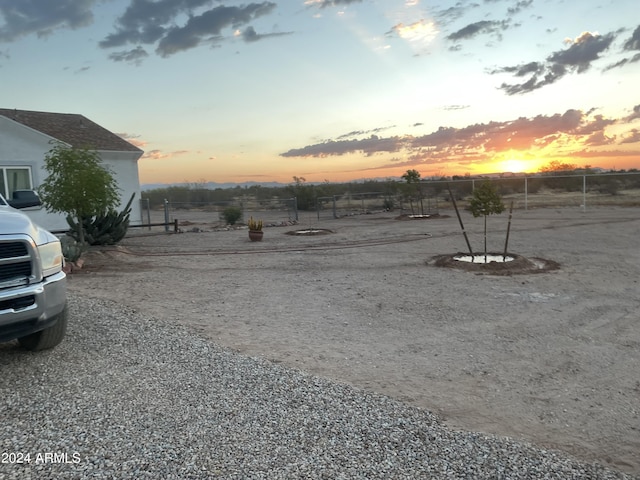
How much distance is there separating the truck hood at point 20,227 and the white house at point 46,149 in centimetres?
1021

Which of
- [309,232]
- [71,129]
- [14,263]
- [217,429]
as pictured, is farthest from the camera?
[71,129]

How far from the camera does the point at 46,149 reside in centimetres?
1792

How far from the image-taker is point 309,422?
12.8 feet

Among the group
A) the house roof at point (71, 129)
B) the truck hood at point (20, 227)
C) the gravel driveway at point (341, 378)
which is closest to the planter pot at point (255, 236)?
the gravel driveway at point (341, 378)

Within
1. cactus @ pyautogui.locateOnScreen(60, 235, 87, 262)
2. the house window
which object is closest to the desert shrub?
the house window

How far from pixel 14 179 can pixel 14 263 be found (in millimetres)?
15034

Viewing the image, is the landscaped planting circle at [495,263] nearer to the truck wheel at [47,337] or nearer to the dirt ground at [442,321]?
the dirt ground at [442,321]

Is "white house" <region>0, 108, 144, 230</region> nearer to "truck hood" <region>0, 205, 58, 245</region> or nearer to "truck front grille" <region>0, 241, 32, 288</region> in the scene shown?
"truck hood" <region>0, 205, 58, 245</region>

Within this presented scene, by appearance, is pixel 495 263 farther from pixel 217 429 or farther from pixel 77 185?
pixel 77 185

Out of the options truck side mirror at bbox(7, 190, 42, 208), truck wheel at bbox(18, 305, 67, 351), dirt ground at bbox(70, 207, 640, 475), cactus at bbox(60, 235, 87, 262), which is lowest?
dirt ground at bbox(70, 207, 640, 475)

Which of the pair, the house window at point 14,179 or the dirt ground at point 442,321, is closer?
the dirt ground at point 442,321

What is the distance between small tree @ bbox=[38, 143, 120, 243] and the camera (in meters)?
13.2

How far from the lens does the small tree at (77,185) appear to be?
13180 mm

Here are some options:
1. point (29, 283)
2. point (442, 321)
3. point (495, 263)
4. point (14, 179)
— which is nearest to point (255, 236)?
point (14, 179)
